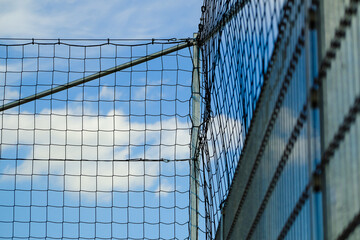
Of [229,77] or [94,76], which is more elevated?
[229,77]

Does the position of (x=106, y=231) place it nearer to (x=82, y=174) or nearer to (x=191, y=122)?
(x=82, y=174)

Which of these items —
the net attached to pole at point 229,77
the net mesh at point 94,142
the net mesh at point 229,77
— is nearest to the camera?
the net attached to pole at point 229,77

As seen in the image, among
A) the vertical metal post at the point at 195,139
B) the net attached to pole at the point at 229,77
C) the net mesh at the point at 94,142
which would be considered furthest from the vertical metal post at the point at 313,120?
the net mesh at the point at 94,142

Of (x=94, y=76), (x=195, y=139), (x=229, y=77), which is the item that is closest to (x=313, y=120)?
(x=229, y=77)

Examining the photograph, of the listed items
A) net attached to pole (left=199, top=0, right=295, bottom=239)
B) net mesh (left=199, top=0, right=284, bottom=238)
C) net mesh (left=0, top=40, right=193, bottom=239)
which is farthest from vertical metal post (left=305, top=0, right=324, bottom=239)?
net mesh (left=0, top=40, right=193, bottom=239)

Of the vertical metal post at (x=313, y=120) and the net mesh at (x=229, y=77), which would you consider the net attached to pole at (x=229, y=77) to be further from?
the vertical metal post at (x=313, y=120)

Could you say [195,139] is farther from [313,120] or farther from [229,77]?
[313,120]

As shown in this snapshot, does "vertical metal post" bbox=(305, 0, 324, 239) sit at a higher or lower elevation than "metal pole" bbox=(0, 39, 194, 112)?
higher

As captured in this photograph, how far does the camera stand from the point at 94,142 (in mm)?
7582

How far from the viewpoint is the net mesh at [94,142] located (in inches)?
288

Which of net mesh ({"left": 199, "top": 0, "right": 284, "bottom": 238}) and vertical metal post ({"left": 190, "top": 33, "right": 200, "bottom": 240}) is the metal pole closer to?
vertical metal post ({"left": 190, "top": 33, "right": 200, "bottom": 240})

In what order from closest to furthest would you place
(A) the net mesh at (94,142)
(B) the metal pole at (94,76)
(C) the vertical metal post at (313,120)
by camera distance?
(C) the vertical metal post at (313,120) → (A) the net mesh at (94,142) → (B) the metal pole at (94,76)

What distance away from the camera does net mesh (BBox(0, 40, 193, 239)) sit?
24.0 feet

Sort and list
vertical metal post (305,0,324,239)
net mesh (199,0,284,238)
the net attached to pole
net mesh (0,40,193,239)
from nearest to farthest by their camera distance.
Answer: vertical metal post (305,0,324,239), the net attached to pole, net mesh (199,0,284,238), net mesh (0,40,193,239)
